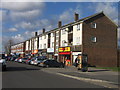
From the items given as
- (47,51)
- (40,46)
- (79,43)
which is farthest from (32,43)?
(79,43)

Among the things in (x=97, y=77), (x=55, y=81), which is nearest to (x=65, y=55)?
(x=97, y=77)

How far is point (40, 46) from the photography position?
65.1 m

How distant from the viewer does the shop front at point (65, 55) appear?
140 feet

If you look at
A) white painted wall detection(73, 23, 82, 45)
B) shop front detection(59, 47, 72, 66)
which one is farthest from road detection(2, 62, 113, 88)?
shop front detection(59, 47, 72, 66)

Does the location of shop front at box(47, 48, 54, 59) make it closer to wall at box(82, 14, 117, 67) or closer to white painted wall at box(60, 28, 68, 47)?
white painted wall at box(60, 28, 68, 47)

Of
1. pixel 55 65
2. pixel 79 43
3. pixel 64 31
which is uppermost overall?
pixel 64 31

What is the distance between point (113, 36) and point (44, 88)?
34883 millimetres

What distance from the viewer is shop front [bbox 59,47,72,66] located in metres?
42.6

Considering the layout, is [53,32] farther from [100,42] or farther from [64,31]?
[100,42]

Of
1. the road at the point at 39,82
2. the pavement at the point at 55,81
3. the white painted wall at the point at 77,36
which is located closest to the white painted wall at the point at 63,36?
the white painted wall at the point at 77,36

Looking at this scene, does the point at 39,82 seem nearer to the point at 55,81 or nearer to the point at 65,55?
the point at 55,81

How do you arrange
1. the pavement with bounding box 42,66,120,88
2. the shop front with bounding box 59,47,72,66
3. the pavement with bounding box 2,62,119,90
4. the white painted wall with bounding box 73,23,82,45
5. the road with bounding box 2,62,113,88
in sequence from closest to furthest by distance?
the road with bounding box 2,62,113,88 → the pavement with bounding box 2,62,119,90 → the pavement with bounding box 42,66,120,88 → the white painted wall with bounding box 73,23,82,45 → the shop front with bounding box 59,47,72,66

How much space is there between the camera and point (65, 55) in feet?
151

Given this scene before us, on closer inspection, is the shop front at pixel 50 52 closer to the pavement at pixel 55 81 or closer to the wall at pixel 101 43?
the wall at pixel 101 43
